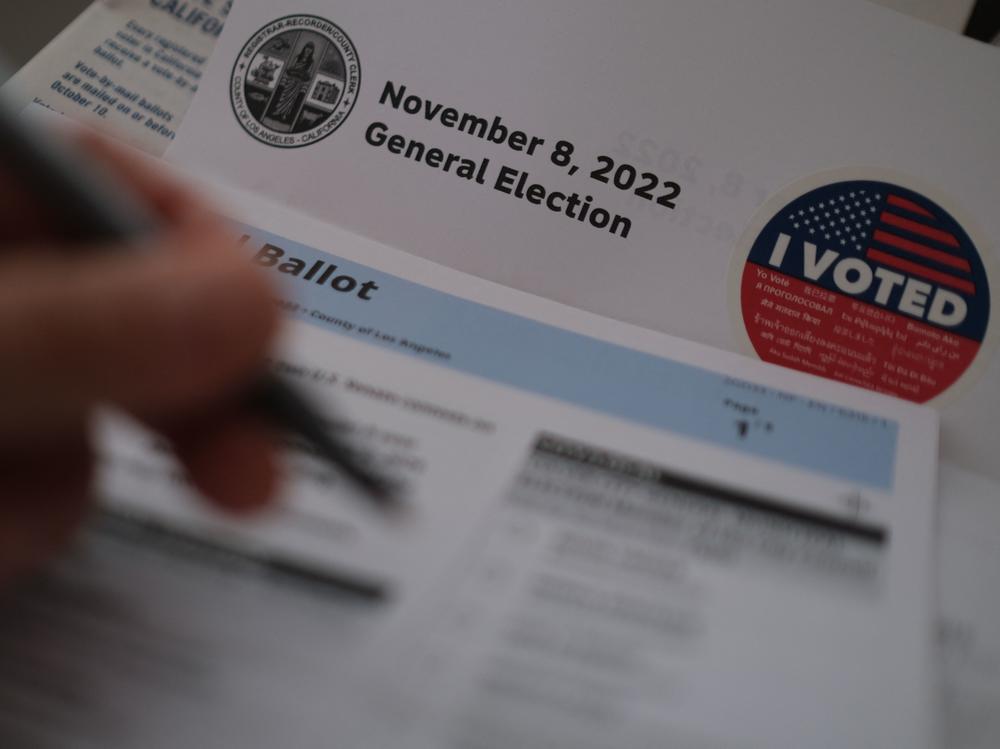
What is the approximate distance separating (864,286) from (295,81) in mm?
367

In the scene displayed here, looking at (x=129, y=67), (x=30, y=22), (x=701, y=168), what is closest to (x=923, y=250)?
(x=701, y=168)

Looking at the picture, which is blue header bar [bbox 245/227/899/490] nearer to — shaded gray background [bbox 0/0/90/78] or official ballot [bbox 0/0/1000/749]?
official ballot [bbox 0/0/1000/749]

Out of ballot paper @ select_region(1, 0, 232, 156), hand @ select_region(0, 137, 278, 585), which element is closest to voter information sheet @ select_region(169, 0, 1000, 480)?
ballot paper @ select_region(1, 0, 232, 156)

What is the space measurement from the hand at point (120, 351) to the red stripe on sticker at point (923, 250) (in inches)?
15.4

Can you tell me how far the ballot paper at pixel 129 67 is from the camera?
0.53 meters

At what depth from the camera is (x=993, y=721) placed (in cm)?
36

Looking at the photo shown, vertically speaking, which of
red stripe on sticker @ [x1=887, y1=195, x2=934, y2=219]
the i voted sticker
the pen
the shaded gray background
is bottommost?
the pen

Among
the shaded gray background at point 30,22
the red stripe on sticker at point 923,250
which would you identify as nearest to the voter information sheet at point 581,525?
the red stripe on sticker at point 923,250

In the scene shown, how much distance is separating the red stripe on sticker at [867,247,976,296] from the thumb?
395 millimetres

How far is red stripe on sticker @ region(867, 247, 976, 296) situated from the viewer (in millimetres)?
492

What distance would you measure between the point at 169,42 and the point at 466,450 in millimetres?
383

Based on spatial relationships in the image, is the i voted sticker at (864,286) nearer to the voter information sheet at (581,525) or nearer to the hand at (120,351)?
the voter information sheet at (581,525)

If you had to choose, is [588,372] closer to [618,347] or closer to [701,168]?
[618,347]

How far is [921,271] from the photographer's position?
494 millimetres
